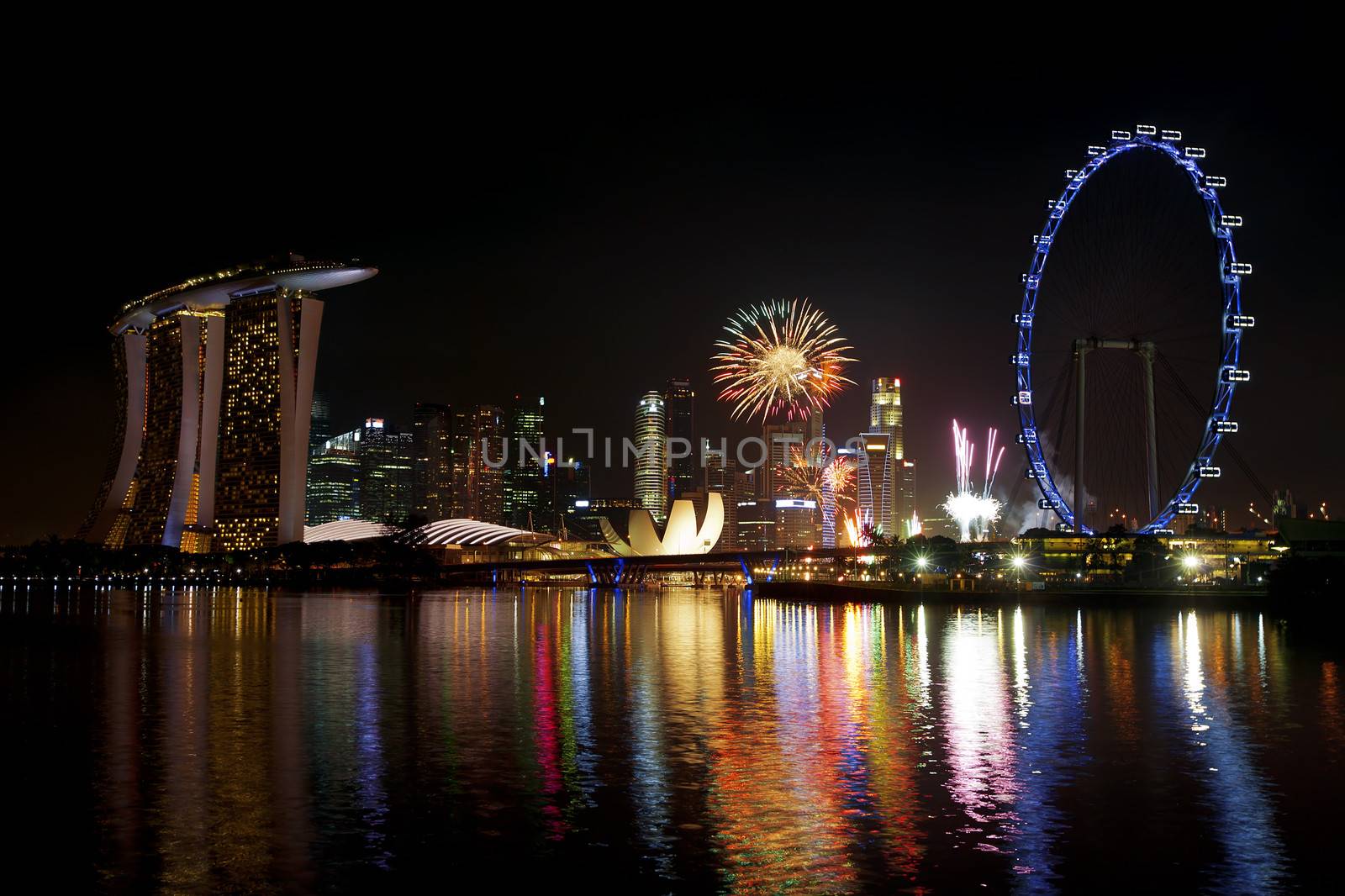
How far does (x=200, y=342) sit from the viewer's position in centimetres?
14912

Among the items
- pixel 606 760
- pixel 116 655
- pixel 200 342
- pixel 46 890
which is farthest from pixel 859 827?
pixel 200 342

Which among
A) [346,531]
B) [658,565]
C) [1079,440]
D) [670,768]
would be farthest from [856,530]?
[670,768]

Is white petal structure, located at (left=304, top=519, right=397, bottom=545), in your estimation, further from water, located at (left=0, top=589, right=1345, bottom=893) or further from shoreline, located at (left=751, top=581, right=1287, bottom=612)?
water, located at (left=0, top=589, right=1345, bottom=893)

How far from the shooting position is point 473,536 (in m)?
150

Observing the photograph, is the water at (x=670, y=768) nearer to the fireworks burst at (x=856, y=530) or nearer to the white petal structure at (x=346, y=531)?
the fireworks burst at (x=856, y=530)

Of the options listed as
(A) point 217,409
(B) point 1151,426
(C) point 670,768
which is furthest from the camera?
(A) point 217,409

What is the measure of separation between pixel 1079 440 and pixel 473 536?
87.3 m

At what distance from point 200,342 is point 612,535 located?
52264 mm

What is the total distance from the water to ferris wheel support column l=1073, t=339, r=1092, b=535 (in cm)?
3216

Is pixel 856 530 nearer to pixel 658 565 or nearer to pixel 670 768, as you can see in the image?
pixel 658 565

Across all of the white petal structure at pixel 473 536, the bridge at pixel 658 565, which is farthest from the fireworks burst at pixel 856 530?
the white petal structure at pixel 473 536

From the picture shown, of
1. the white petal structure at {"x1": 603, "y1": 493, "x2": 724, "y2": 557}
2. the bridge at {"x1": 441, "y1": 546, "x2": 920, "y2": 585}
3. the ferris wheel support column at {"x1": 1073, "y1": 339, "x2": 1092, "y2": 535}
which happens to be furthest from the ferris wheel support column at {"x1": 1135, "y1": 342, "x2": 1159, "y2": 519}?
the white petal structure at {"x1": 603, "y1": 493, "x2": 724, "y2": 557}

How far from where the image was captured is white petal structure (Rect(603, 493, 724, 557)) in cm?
14488

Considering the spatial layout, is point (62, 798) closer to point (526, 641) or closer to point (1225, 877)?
point (1225, 877)
